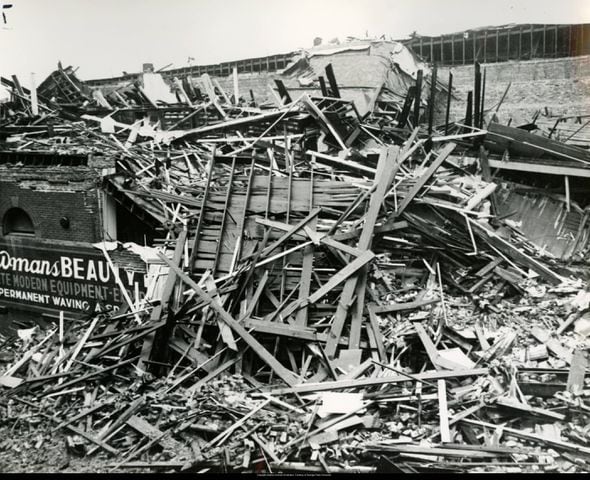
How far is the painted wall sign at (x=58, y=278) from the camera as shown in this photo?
10.8 m

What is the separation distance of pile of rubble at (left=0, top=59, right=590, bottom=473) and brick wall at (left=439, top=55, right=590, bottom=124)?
738 cm

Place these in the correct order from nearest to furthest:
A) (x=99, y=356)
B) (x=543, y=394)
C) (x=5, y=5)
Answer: (x=543, y=394) < (x=5, y=5) < (x=99, y=356)

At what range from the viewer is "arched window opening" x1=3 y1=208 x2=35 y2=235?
489 inches

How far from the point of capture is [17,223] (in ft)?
41.3

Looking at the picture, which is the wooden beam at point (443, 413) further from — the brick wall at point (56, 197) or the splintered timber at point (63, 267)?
the brick wall at point (56, 197)

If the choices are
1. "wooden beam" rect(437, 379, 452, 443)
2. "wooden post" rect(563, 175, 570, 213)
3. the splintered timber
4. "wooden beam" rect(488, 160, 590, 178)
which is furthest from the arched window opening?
"wooden post" rect(563, 175, 570, 213)

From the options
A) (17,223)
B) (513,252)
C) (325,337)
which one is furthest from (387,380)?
(17,223)

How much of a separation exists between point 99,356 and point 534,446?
583cm

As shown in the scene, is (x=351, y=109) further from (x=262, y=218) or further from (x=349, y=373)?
(x=349, y=373)

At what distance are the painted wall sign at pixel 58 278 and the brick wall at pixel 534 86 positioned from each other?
1229 cm

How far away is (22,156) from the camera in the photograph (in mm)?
12156

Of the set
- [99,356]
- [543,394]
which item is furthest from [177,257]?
[543,394]

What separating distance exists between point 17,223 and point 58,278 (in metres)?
2.16

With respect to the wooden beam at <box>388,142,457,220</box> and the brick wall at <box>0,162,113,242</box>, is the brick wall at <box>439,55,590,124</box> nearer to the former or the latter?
the wooden beam at <box>388,142,457,220</box>
